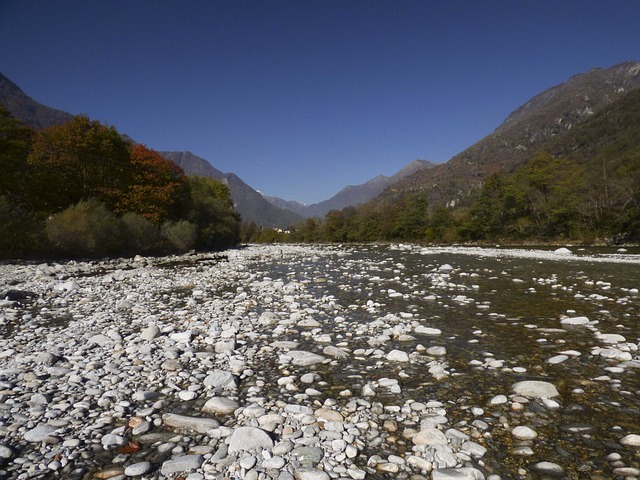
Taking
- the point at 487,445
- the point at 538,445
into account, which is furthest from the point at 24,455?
the point at 538,445

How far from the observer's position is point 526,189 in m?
50.3

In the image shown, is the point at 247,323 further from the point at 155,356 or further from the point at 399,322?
the point at 399,322

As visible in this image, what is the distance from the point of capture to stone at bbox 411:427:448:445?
2611mm

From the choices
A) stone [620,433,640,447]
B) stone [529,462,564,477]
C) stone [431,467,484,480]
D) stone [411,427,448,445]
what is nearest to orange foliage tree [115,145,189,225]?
stone [411,427,448,445]

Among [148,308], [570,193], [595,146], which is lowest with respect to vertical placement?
[148,308]

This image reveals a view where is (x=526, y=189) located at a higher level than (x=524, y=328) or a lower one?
higher

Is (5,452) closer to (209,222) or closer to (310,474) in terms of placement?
(310,474)

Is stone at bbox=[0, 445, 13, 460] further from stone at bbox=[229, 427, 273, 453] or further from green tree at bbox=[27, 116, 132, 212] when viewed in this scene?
green tree at bbox=[27, 116, 132, 212]

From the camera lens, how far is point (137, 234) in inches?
1105

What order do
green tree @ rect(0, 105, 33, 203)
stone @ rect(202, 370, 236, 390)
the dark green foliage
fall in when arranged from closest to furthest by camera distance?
stone @ rect(202, 370, 236, 390) < green tree @ rect(0, 105, 33, 203) < the dark green foliage

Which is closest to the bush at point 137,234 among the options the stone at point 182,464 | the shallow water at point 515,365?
the shallow water at point 515,365

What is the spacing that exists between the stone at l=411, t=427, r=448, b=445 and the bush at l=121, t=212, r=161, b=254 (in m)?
29.3

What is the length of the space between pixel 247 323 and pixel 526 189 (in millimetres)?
55040

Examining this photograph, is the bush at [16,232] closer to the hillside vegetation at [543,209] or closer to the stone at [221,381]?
the stone at [221,381]
